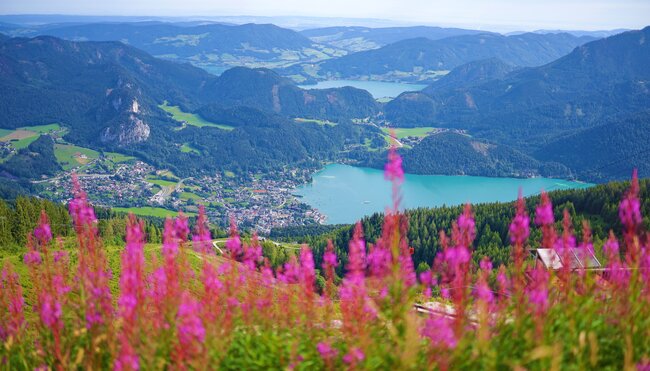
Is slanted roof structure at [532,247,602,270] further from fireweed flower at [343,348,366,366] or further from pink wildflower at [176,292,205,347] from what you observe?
pink wildflower at [176,292,205,347]

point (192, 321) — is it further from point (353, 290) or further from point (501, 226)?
point (501, 226)

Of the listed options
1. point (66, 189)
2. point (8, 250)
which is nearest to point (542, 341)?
point (8, 250)

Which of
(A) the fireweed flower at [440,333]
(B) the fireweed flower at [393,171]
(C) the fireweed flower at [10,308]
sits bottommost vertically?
(C) the fireweed flower at [10,308]

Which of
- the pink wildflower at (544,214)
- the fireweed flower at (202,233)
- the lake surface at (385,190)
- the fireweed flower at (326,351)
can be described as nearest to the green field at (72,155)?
the lake surface at (385,190)

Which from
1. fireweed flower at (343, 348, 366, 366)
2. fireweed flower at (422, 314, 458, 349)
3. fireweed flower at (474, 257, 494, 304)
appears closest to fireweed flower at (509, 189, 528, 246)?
fireweed flower at (474, 257, 494, 304)

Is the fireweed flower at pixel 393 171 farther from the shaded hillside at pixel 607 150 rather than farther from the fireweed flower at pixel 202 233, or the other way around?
the shaded hillside at pixel 607 150

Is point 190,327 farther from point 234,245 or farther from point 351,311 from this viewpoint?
point 351,311

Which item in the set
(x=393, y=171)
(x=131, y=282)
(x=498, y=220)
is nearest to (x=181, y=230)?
(x=131, y=282)
